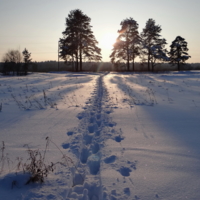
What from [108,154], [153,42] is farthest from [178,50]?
[108,154]

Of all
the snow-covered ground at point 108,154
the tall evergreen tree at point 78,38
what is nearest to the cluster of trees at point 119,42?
the tall evergreen tree at point 78,38

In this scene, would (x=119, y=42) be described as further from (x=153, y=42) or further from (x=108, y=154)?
(x=108, y=154)

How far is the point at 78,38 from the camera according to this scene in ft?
96.7

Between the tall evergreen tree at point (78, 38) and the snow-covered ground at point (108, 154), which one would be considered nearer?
the snow-covered ground at point (108, 154)

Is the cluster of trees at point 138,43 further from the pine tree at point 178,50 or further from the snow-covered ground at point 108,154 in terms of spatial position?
the snow-covered ground at point 108,154

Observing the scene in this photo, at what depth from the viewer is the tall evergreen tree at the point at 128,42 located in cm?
3103

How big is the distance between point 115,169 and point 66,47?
30565 mm

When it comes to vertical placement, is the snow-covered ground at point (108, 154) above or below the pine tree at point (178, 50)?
below

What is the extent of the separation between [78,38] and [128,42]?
9.38 meters

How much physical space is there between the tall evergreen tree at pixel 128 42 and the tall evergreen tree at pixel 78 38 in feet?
14.1

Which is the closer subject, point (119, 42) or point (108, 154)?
point (108, 154)

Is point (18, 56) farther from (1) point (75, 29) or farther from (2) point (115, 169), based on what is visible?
(2) point (115, 169)

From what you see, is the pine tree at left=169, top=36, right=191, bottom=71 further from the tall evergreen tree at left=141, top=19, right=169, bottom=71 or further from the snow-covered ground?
the snow-covered ground

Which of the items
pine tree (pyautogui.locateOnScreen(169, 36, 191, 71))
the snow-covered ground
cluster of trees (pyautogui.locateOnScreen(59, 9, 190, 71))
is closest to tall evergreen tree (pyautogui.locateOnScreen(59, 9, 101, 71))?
cluster of trees (pyautogui.locateOnScreen(59, 9, 190, 71))
